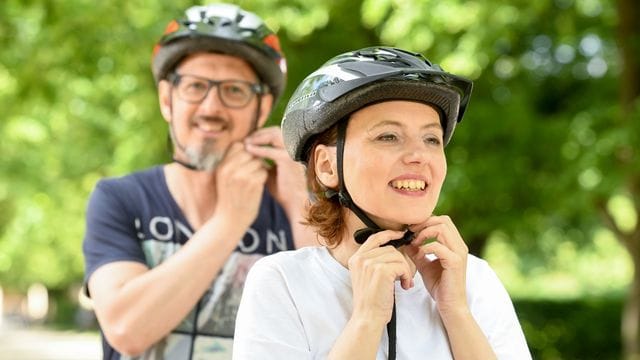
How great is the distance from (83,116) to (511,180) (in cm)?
632

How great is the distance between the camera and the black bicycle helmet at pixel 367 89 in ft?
8.08

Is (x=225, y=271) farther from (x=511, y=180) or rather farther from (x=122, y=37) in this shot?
(x=511, y=180)

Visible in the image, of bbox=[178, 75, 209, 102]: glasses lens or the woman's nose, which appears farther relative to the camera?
bbox=[178, 75, 209, 102]: glasses lens

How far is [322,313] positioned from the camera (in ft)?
7.84

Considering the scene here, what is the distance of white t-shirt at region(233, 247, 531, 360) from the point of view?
2.35 metres

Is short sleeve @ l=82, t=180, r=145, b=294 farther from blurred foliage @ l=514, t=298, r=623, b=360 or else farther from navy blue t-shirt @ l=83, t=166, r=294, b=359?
blurred foliage @ l=514, t=298, r=623, b=360

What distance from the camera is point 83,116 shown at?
1431 cm

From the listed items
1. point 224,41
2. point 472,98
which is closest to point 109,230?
point 224,41

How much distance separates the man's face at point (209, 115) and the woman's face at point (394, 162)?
43.8 inches

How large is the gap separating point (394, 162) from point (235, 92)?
1.26 m

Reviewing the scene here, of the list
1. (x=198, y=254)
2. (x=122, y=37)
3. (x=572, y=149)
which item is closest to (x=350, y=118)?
(x=198, y=254)

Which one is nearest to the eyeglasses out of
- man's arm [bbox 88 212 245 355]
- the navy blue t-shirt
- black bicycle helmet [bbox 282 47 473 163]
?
the navy blue t-shirt

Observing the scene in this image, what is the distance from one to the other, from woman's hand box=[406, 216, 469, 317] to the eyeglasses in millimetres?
1287

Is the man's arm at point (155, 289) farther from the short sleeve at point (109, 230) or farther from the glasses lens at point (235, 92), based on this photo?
the glasses lens at point (235, 92)
